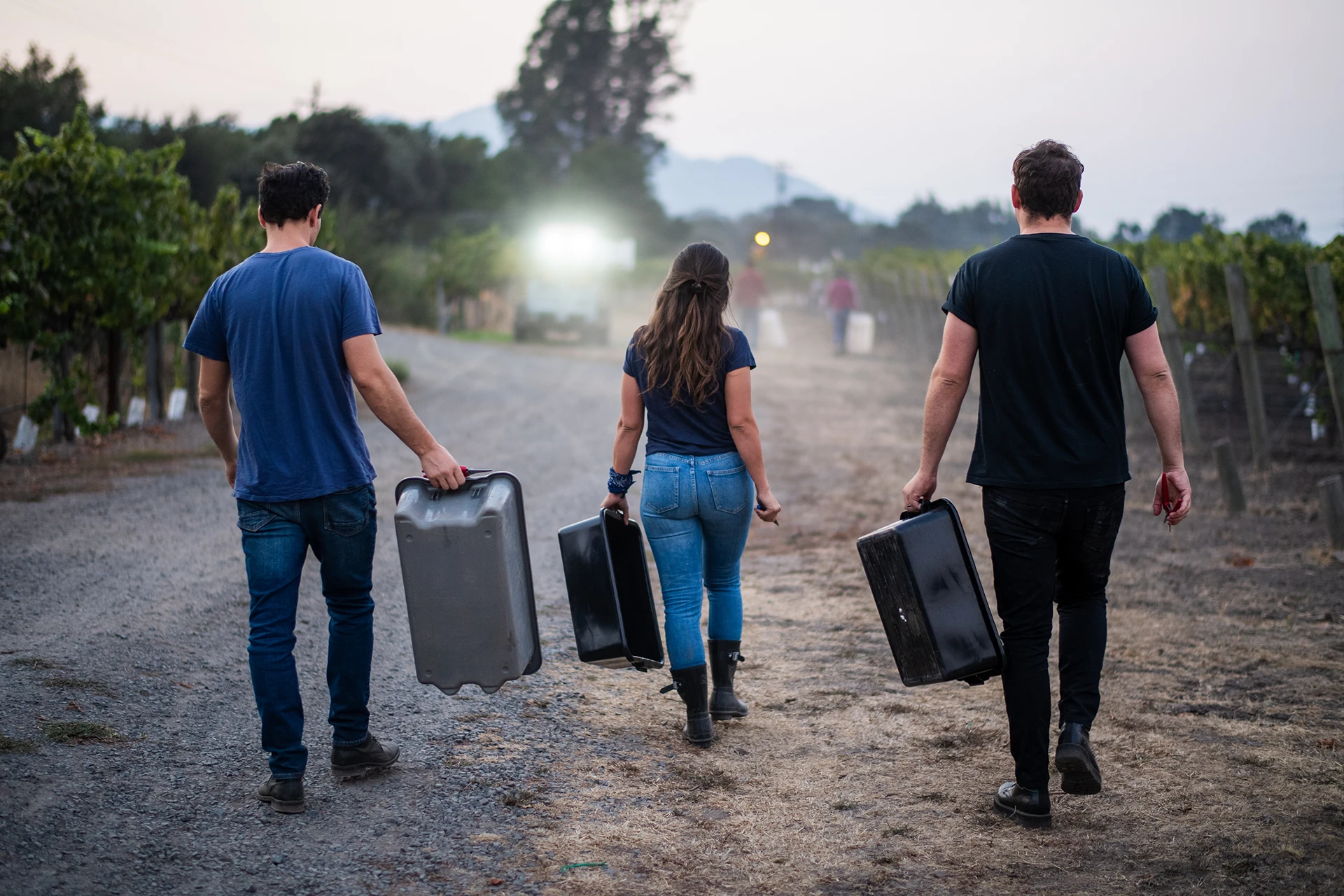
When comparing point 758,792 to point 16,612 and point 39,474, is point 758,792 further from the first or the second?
point 39,474

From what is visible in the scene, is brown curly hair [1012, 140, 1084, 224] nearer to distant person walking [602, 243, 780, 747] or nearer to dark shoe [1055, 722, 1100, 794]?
distant person walking [602, 243, 780, 747]

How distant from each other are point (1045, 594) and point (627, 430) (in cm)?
162

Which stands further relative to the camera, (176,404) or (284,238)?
(176,404)

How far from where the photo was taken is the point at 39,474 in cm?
1003

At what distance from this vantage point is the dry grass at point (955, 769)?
3.29 metres

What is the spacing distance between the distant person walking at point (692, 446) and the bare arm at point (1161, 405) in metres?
1.30

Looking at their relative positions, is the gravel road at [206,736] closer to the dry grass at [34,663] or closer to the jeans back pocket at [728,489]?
the dry grass at [34,663]

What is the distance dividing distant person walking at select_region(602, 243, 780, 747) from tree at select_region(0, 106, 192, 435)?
330 inches

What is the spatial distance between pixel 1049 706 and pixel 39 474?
30.5ft

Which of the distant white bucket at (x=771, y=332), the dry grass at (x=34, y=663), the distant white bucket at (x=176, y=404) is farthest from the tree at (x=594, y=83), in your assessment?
the dry grass at (x=34, y=663)

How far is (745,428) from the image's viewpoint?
422 cm

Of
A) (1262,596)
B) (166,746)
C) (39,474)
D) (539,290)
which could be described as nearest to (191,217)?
(39,474)

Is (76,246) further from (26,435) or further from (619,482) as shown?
(619,482)

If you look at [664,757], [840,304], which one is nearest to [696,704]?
[664,757]
